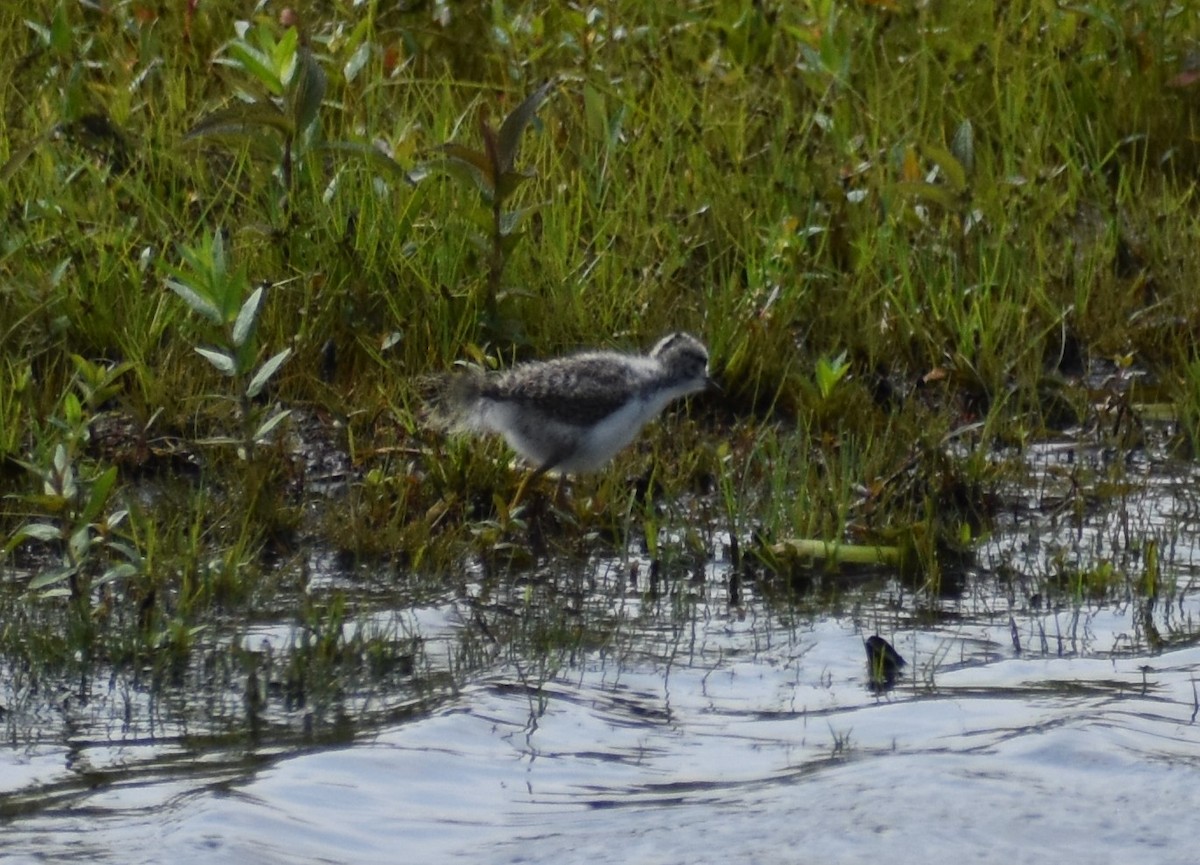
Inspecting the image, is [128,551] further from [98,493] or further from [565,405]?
[565,405]

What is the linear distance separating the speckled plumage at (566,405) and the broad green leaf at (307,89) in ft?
3.93

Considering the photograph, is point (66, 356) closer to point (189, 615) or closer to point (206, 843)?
point (189, 615)

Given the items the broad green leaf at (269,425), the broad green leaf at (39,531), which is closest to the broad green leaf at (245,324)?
the broad green leaf at (269,425)

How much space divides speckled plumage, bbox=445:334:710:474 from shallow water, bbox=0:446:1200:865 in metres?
0.83

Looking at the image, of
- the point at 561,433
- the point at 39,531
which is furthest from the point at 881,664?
the point at 39,531

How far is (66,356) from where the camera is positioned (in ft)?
21.9

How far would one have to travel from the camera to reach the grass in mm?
5984

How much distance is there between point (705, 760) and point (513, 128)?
9.02 feet

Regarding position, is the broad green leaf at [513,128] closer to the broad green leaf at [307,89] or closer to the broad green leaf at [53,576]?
the broad green leaf at [307,89]

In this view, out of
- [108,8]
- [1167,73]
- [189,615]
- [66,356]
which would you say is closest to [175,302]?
[66,356]

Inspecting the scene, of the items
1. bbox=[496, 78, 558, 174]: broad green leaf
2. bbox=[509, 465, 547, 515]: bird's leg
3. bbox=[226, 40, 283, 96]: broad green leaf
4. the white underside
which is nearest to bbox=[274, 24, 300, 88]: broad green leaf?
bbox=[226, 40, 283, 96]: broad green leaf

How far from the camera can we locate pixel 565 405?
6.15 m

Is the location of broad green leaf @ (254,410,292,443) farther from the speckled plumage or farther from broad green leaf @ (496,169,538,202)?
broad green leaf @ (496,169,538,202)

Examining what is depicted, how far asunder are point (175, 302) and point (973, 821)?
3.67 metres
